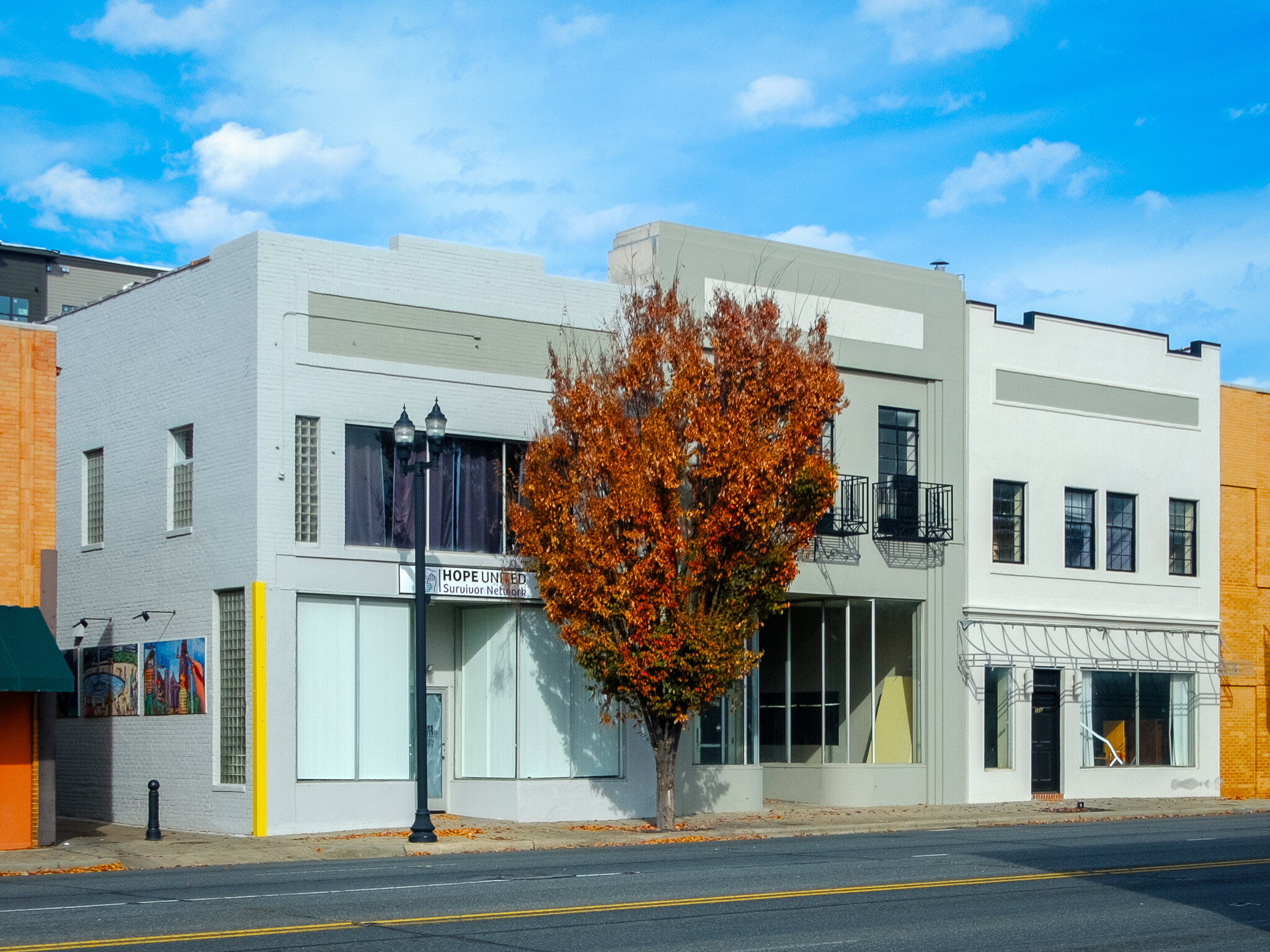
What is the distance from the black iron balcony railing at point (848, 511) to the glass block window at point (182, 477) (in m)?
11.5

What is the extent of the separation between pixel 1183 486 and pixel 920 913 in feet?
80.3

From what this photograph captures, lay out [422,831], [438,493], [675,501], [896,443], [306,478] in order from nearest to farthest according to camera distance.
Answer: [422,831] < [675,501] < [306,478] < [438,493] < [896,443]

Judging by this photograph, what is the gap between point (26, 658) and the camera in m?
20.3

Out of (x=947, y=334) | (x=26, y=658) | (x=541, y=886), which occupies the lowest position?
(x=541, y=886)

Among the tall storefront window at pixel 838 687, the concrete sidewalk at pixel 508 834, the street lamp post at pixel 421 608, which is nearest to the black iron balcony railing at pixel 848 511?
the tall storefront window at pixel 838 687

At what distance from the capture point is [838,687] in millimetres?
31172

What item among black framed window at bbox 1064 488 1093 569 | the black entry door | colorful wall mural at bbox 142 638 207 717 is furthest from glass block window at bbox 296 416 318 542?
black framed window at bbox 1064 488 1093 569

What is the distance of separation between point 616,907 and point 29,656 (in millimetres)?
10551

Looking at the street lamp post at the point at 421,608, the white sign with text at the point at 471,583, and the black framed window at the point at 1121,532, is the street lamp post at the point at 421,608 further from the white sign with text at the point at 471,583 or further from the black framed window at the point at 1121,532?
the black framed window at the point at 1121,532

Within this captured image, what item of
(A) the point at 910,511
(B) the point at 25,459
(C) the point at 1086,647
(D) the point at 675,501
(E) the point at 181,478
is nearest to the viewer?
(B) the point at 25,459

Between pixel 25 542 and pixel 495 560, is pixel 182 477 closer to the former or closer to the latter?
pixel 25 542

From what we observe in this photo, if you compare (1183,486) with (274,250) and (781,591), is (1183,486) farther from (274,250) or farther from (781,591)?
(274,250)

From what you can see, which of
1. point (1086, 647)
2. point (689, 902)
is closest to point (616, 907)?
point (689, 902)

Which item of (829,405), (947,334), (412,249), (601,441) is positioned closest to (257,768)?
(601,441)
